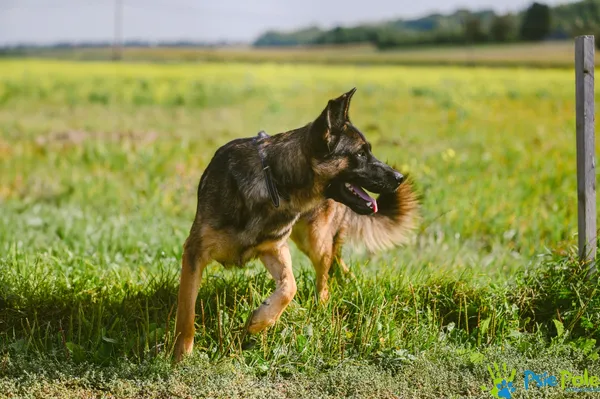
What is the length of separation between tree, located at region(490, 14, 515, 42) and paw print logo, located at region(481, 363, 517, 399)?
1357 centimetres

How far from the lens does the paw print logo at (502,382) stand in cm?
439

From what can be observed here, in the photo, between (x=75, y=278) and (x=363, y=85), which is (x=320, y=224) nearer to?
(x=75, y=278)

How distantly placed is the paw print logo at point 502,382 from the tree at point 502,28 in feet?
44.5

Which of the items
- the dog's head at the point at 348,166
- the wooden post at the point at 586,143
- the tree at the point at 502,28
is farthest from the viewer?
the tree at the point at 502,28

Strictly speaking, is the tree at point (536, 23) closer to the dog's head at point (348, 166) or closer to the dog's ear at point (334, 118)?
the dog's head at point (348, 166)

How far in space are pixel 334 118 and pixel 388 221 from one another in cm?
189

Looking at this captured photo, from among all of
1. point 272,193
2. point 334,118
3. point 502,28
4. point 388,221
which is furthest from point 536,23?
point 272,193

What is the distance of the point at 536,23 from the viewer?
15.0 metres

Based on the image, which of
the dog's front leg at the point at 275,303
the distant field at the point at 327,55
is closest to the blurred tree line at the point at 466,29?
the distant field at the point at 327,55

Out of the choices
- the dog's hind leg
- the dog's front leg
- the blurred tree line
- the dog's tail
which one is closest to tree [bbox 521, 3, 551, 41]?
the blurred tree line

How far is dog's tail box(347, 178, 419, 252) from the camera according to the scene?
591 centimetres

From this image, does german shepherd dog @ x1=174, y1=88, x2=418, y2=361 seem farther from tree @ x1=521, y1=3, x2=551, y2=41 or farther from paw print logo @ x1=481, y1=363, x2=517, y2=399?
tree @ x1=521, y1=3, x2=551, y2=41

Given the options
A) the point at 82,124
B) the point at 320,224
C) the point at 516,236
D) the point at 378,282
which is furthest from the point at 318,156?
the point at 82,124

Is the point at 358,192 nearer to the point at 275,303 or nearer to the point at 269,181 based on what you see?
the point at 269,181
